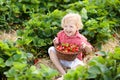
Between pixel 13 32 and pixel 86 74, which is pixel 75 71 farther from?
pixel 13 32

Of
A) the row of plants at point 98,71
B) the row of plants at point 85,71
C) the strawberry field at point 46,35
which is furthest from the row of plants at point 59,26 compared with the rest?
the row of plants at point 98,71

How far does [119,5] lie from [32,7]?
1293 millimetres

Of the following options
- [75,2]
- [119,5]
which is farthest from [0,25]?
[119,5]

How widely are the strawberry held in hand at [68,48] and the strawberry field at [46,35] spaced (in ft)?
0.88

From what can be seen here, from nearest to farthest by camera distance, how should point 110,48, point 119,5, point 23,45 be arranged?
point 23,45, point 110,48, point 119,5

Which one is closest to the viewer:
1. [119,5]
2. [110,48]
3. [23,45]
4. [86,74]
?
[86,74]

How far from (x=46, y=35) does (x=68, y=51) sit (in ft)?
2.26

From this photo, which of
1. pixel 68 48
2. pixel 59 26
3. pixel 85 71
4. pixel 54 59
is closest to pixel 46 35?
pixel 59 26

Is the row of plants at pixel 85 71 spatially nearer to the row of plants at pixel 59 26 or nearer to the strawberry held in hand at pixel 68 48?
the strawberry held in hand at pixel 68 48

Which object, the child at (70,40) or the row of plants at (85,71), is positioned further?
the child at (70,40)

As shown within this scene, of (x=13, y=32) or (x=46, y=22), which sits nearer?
(x=46, y=22)

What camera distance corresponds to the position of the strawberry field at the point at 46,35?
11.6 feet

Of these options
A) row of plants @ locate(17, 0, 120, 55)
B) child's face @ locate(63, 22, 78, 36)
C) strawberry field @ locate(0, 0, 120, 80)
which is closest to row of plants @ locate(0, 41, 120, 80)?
strawberry field @ locate(0, 0, 120, 80)

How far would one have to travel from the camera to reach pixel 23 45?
16.1ft
